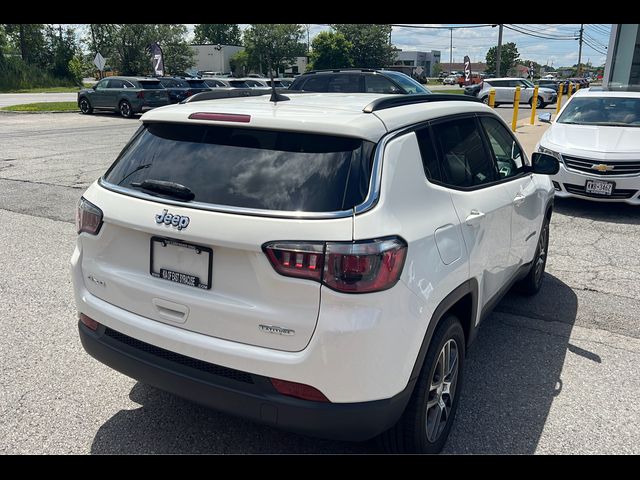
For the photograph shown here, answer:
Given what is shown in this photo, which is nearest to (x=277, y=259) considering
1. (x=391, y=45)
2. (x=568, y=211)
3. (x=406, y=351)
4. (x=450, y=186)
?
(x=406, y=351)

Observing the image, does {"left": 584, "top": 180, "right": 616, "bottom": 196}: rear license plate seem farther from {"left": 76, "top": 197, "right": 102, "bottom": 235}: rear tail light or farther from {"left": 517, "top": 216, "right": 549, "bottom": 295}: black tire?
{"left": 76, "top": 197, "right": 102, "bottom": 235}: rear tail light

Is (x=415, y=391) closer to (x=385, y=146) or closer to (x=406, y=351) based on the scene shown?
(x=406, y=351)

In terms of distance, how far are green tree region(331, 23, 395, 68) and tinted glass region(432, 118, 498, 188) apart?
66.3 metres

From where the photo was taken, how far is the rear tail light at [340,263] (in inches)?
84.3

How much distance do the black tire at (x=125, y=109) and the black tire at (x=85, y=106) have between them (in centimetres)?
210

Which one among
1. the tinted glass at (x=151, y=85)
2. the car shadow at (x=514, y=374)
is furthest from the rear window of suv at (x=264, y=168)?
the tinted glass at (x=151, y=85)

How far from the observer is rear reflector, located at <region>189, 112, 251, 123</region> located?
2508 millimetres

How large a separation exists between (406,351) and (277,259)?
68 cm

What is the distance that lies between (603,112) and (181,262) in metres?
9.01

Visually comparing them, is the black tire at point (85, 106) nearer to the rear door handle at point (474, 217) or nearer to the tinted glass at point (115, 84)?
the tinted glass at point (115, 84)

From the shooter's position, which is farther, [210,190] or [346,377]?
[210,190]

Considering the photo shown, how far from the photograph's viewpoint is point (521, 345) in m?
4.01

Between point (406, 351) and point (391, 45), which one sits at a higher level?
point (391, 45)

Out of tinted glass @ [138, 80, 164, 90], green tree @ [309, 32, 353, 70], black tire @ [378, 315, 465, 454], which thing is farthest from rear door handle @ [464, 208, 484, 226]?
green tree @ [309, 32, 353, 70]
